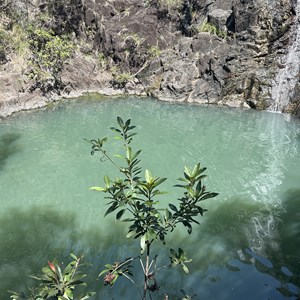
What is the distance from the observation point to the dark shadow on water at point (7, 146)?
1252 cm

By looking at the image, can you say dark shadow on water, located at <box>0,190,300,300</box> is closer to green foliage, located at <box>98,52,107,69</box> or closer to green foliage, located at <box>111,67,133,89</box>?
green foliage, located at <box>111,67,133,89</box>

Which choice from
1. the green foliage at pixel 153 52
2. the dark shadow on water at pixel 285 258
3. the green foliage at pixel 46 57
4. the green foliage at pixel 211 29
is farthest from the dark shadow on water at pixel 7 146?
the green foliage at pixel 211 29

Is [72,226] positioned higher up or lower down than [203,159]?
higher up

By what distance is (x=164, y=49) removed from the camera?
24797 millimetres

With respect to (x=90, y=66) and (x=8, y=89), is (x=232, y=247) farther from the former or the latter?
(x=90, y=66)

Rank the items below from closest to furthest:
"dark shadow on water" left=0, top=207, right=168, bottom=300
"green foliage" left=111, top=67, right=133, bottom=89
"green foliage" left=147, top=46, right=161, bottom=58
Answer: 1. "dark shadow on water" left=0, top=207, right=168, bottom=300
2. "green foliage" left=111, top=67, right=133, bottom=89
3. "green foliage" left=147, top=46, right=161, bottom=58

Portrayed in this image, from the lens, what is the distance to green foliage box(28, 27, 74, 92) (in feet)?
69.7

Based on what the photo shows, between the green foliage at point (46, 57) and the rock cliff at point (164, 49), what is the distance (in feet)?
1.36

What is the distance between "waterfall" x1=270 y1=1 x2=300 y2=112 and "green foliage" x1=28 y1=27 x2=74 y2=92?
44.8ft

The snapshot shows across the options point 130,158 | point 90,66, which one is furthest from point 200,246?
point 90,66

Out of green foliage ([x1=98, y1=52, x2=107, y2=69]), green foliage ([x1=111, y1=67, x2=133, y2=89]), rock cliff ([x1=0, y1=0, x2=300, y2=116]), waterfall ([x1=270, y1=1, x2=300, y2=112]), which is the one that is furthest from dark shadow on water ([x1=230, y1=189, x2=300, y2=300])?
green foliage ([x1=98, y1=52, x2=107, y2=69])

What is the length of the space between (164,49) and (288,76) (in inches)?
363

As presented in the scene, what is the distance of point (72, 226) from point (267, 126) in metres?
12.0

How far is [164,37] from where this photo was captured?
2508 centimetres
